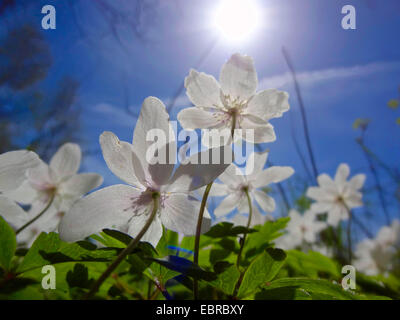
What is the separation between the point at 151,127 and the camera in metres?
0.43

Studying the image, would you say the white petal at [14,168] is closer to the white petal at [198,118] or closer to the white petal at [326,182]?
the white petal at [198,118]

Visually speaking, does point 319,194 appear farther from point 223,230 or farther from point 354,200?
point 223,230

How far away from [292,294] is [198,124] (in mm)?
368

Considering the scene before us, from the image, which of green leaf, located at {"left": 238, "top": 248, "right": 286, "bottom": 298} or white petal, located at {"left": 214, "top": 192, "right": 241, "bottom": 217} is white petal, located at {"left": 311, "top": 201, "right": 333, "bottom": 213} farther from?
green leaf, located at {"left": 238, "top": 248, "right": 286, "bottom": 298}

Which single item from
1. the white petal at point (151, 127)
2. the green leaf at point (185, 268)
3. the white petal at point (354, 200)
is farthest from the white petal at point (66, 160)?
the white petal at point (354, 200)

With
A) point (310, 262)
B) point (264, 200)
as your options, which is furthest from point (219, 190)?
point (310, 262)

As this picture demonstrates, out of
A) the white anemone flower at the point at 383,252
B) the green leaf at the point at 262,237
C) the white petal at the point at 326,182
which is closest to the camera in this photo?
the green leaf at the point at 262,237

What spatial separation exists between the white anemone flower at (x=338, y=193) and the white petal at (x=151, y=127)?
1145 millimetres

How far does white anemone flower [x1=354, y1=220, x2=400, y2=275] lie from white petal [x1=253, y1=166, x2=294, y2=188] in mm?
804

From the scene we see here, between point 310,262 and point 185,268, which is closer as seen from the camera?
point 185,268

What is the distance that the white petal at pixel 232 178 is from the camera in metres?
0.75

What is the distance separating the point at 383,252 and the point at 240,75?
3.67 ft
